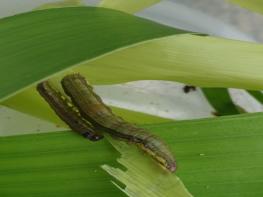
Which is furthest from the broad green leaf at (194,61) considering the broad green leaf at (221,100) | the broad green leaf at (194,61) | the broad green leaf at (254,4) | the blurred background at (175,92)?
the blurred background at (175,92)

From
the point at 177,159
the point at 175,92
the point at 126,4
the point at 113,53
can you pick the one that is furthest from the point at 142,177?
the point at 175,92

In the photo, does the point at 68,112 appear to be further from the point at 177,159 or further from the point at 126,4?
the point at 126,4

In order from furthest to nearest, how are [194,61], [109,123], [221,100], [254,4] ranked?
[221,100] < [254,4] < [194,61] < [109,123]

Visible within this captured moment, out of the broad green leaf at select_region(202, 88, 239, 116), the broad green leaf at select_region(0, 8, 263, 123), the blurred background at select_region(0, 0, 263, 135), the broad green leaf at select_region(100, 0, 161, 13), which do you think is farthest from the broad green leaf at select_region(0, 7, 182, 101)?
the blurred background at select_region(0, 0, 263, 135)

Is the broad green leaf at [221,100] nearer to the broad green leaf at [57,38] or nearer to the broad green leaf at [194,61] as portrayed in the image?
the broad green leaf at [194,61]

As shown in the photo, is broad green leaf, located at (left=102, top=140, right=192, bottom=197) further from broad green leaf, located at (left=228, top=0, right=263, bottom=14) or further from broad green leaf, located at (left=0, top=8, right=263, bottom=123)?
broad green leaf, located at (left=228, top=0, right=263, bottom=14)

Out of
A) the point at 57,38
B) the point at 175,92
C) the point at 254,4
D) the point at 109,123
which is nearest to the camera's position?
the point at 57,38

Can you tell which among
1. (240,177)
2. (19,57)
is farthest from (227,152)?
(19,57)
